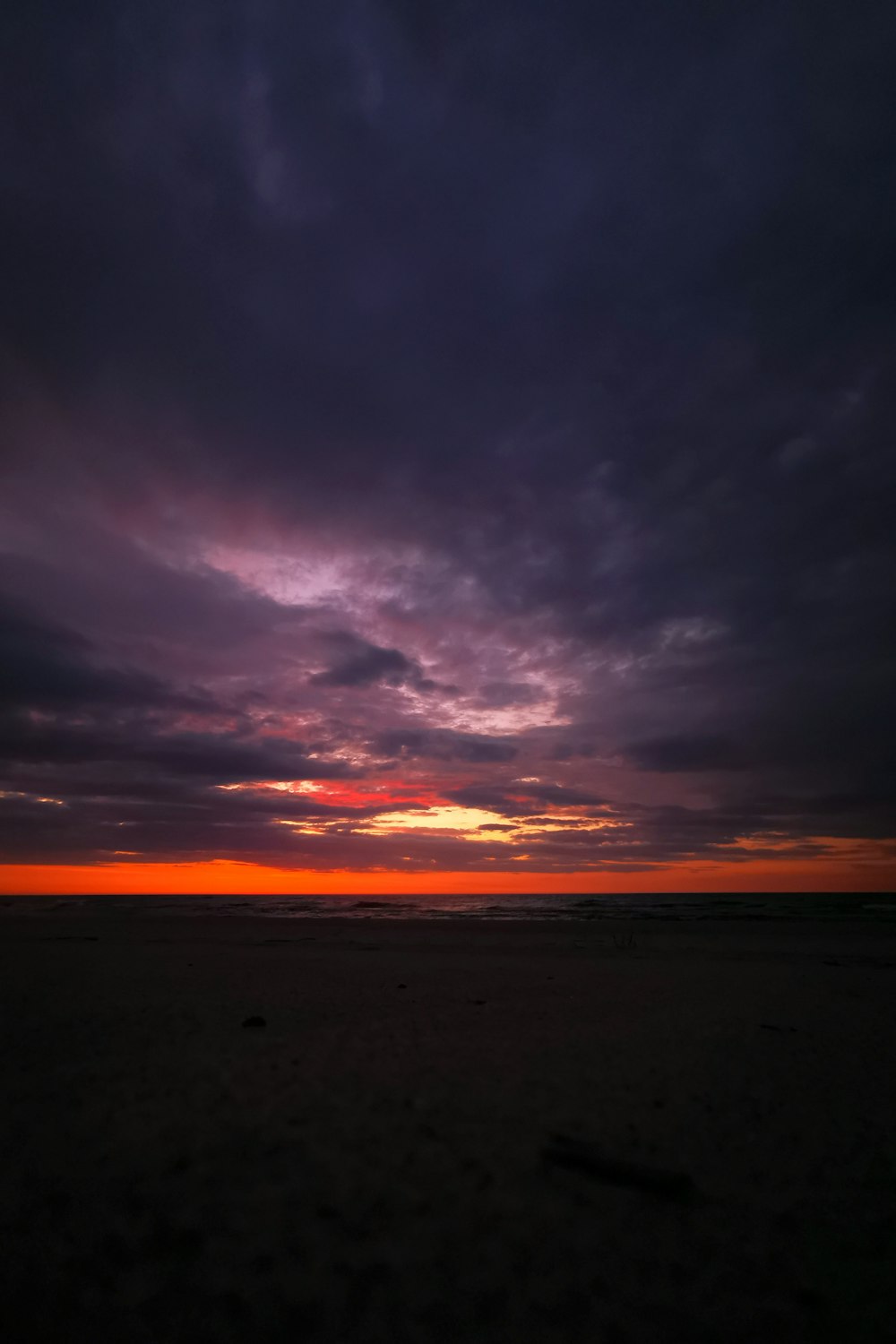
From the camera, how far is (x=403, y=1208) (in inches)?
168

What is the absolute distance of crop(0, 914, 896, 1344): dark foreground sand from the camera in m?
3.37

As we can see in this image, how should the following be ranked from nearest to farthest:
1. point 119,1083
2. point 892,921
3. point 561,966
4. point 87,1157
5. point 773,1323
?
point 773,1323, point 87,1157, point 119,1083, point 561,966, point 892,921

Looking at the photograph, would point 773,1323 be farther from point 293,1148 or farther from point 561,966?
point 561,966

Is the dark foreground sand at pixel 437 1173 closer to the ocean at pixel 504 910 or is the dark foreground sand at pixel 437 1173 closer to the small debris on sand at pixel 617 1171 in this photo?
the small debris on sand at pixel 617 1171

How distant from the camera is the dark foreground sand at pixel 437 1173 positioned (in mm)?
3367

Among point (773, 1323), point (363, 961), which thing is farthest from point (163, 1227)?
point (363, 961)

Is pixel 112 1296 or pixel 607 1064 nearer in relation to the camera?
pixel 112 1296

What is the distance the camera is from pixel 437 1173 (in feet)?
15.6

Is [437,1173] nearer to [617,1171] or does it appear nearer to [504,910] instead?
[617,1171]

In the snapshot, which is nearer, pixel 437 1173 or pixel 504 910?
pixel 437 1173

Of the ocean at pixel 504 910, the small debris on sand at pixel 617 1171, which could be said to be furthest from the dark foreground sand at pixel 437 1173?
the ocean at pixel 504 910

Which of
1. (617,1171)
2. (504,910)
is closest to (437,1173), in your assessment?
(617,1171)

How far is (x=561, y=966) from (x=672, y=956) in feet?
18.7

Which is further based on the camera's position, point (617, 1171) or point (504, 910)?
A: point (504, 910)
